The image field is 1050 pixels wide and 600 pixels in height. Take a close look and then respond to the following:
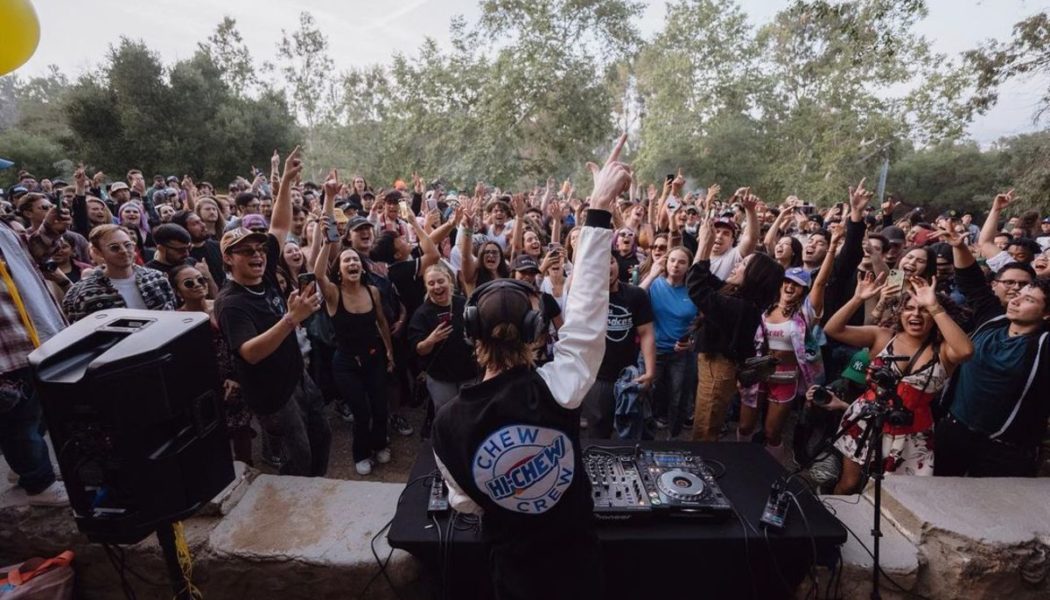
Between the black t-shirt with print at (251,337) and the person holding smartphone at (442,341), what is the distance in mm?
946

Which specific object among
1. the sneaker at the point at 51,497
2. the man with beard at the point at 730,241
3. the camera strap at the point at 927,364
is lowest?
the sneaker at the point at 51,497

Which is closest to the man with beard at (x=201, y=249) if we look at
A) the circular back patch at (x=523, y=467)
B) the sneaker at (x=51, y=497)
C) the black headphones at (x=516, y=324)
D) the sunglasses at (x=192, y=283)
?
the sunglasses at (x=192, y=283)

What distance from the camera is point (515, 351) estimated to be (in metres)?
1.62

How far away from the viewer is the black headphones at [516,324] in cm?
159

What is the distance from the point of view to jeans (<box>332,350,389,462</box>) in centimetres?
388

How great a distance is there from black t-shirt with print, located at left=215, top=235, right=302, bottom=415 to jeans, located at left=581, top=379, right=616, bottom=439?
2.09m

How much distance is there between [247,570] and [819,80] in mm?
25685

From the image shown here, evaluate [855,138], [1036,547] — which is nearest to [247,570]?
[1036,547]

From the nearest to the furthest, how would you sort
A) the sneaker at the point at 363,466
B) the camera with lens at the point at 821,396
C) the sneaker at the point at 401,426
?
the camera with lens at the point at 821,396
the sneaker at the point at 363,466
the sneaker at the point at 401,426

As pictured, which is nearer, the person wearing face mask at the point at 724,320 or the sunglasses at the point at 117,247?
the sunglasses at the point at 117,247

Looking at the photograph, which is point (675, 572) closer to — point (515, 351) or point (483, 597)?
point (483, 597)

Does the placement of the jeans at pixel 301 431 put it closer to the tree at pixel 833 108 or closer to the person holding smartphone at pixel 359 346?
the person holding smartphone at pixel 359 346

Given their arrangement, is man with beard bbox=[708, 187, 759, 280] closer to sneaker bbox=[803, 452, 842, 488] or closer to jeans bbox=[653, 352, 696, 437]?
jeans bbox=[653, 352, 696, 437]

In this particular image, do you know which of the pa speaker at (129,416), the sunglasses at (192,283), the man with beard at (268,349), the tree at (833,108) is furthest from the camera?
the tree at (833,108)
